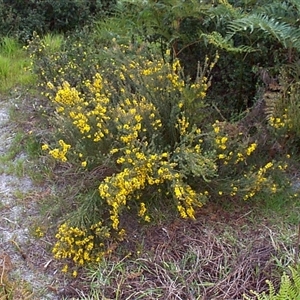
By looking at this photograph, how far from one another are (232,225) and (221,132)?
53 centimetres

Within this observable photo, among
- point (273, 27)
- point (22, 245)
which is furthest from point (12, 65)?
point (273, 27)

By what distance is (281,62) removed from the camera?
3.65 metres

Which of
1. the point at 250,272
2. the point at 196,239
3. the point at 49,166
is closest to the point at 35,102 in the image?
the point at 49,166

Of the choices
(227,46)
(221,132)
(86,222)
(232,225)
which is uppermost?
(227,46)

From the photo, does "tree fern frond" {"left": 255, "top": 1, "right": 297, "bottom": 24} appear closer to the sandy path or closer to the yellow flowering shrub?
the yellow flowering shrub

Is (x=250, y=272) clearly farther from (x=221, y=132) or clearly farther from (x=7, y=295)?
(x=7, y=295)

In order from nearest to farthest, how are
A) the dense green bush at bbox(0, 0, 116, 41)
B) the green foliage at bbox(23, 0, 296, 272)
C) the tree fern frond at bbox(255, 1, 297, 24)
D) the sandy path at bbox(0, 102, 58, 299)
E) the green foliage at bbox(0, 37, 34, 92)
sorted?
the sandy path at bbox(0, 102, 58, 299), the green foliage at bbox(23, 0, 296, 272), the tree fern frond at bbox(255, 1, 297, 24), the green foliage at bbox(0, 37, 34, 92), the dense green bush at bbox(0, 0, 116, 41)

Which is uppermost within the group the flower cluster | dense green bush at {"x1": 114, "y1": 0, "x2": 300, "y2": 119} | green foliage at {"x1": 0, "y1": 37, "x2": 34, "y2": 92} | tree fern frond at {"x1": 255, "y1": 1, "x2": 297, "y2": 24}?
tree fern frond at {"x1": 255, "y1": 1, "x2": 297, "y2": 24}

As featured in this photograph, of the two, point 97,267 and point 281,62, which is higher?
point 281,62

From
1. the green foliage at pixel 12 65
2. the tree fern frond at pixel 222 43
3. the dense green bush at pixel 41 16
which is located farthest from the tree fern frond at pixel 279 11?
the dense green bush at pixel 41 16

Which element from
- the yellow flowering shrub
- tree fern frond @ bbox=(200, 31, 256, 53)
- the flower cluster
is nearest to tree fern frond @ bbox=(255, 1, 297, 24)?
tree fern frond @ bbox=(200, 31, 256, 53)

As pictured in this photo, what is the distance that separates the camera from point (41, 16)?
5605 millimetres

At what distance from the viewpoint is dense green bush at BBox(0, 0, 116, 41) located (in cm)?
557

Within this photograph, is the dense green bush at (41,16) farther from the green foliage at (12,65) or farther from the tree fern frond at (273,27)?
the tree fern frond at (273,27)
